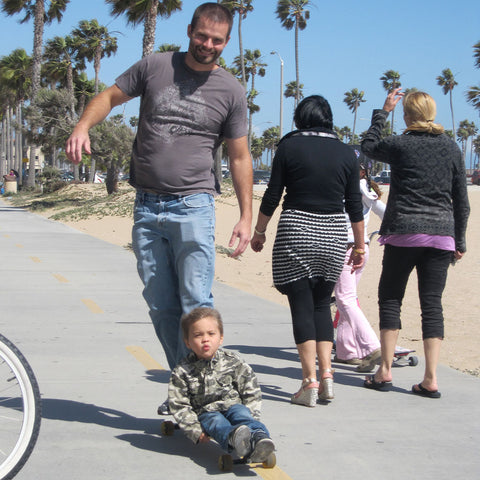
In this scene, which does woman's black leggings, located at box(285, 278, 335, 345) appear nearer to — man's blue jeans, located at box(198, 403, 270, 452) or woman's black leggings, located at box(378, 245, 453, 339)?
woman's black leggings, located at box(378, 245, 453, 339)

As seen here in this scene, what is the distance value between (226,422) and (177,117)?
157 cm

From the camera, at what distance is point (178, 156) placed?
4.14 m

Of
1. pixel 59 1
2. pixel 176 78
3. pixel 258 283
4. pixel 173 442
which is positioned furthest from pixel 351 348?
pixel 59 1

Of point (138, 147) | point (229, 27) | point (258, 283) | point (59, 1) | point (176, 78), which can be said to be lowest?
point (258, 283)

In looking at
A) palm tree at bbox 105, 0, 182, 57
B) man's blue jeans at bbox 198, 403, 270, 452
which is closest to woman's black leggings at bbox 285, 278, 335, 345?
man's blue jeans at bbox 198, 403, 270, 452

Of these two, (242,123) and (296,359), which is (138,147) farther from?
(296,359)

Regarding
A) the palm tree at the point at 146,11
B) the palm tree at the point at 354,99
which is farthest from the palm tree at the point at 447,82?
the palm tree at the point at 146,11

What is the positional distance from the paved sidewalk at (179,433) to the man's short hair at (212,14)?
2.20 metres

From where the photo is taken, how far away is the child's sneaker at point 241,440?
3.61 meters

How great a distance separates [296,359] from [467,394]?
1.60 metres

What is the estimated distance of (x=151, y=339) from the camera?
7109 mm

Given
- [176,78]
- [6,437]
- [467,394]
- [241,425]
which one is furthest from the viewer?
[467,394]

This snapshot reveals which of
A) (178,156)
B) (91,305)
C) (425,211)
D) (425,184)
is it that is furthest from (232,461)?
(91,305)

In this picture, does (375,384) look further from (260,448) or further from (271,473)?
(260,448)
